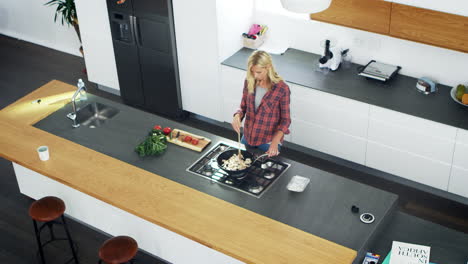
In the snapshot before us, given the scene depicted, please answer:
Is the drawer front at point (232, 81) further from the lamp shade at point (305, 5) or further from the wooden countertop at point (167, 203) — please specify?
the lamp shade at point (305, 5)

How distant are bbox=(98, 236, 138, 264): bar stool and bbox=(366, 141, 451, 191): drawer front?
2.78 metres

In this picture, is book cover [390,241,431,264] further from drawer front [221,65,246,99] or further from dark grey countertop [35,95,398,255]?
drawer front [221,65,246,99]

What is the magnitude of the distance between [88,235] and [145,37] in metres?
2.49

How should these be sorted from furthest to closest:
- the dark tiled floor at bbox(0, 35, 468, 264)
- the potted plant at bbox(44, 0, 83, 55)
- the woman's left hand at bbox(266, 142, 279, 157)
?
the potted plant at bbox(44, 0, 83, 55)
the woman's left hand at bbox(266, 142, 279, 157)
the dark tiled floor at bbox(0, 35, 468, 264)

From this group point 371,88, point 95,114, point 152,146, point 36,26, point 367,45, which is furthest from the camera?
point 36,26

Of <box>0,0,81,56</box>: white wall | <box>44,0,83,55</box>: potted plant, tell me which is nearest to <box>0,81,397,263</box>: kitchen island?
<box>44,0,83,55</box>: potted plant

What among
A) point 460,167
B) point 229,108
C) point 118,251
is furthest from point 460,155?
point 118,251

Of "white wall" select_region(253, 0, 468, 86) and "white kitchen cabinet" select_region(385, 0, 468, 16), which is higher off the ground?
"white kitchen cabinet" select_region(385, 0, 468, 16)

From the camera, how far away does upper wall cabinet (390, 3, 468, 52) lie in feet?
17.4

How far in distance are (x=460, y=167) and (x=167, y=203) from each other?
9.57 feet

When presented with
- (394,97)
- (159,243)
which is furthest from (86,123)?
(394,97)

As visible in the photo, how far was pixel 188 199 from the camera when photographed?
442cm

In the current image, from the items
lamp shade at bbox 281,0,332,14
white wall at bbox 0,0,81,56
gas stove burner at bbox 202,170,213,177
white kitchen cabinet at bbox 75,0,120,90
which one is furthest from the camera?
white wall at bbox 0,0,81,56

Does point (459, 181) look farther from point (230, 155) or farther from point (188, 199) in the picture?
point (188, 199)
